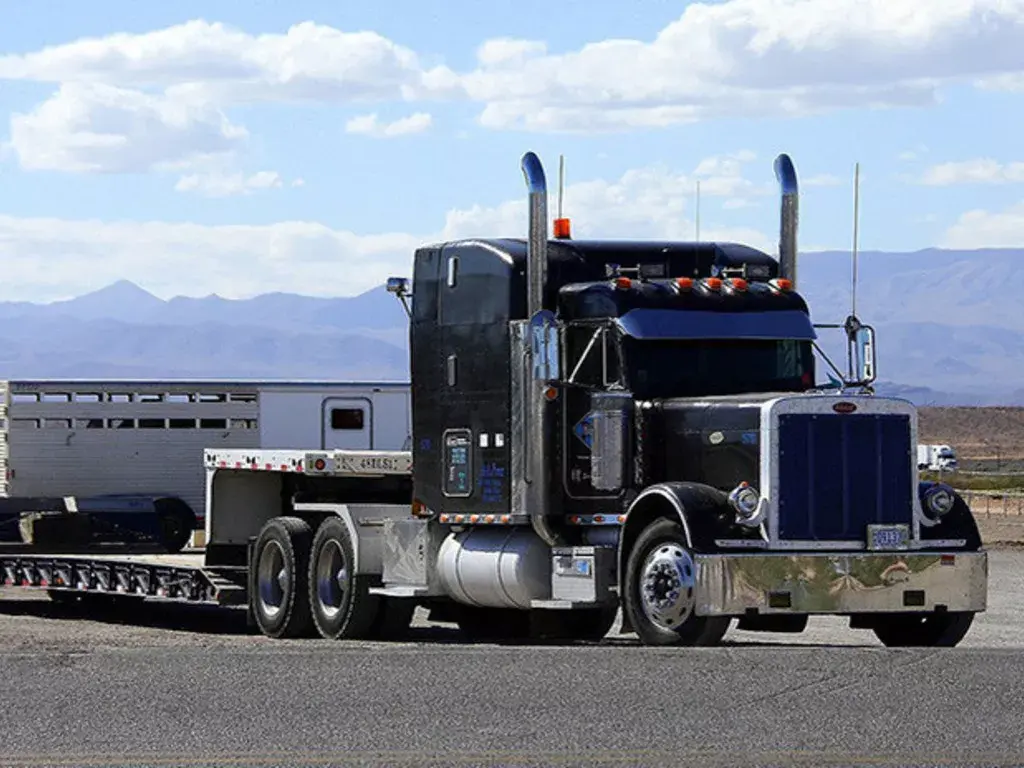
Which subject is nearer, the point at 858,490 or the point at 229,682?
the point at 229,682

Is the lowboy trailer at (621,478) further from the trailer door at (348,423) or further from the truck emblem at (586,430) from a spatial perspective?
the trailer door at (348,423)

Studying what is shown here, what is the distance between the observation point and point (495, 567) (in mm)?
18656

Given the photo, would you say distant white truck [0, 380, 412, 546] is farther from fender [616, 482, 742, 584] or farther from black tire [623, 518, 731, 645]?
black tire [623, 518, 731, 645]

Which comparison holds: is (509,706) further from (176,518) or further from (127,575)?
(176,518)

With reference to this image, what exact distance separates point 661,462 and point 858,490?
1506 mm

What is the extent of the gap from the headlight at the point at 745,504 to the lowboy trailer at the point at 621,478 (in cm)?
2

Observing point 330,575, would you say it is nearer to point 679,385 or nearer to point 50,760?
point 679,385

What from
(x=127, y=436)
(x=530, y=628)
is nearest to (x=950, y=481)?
(x=127, y=436)

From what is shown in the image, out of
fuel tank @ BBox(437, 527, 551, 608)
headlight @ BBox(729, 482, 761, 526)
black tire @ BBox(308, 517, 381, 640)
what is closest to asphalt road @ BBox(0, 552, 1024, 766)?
headlight @ BBox(729, 482, 761, 526)

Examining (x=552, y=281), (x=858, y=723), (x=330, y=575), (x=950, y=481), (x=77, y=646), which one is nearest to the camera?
(x=858, y=723)

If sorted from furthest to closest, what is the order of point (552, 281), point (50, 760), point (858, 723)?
1. point (552, 281)
2. point (858, 723)
3. point (50, 760)

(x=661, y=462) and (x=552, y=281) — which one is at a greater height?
(x=552, y=281)

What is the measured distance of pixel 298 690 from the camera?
524 inches

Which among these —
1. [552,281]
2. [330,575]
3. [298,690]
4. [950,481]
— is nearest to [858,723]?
[298,690]
